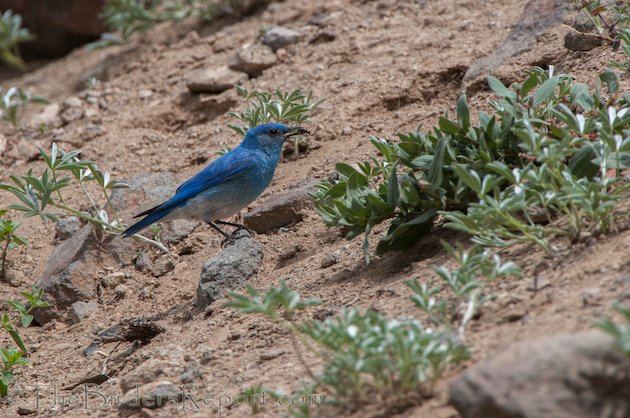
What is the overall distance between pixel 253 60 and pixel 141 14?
198 centimetres

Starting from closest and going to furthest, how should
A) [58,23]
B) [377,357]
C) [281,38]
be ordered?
[377,357] → [281,38] → [58,23]

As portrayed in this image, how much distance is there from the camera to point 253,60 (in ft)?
23.8

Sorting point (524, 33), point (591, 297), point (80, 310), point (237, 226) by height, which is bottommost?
point (80, 310)

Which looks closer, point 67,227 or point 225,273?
point 225,273

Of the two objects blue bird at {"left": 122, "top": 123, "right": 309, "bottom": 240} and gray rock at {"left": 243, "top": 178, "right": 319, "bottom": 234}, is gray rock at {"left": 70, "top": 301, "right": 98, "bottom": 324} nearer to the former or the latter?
blue bird at {"left": 122, "top": 123, "right": 309, "bottom": 240}

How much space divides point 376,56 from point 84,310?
119 inches

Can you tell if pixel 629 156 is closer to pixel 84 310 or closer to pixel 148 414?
pixel 148 414

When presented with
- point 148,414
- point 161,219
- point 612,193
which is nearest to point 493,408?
point 612,193

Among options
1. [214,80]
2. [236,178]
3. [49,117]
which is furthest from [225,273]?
[49,117]

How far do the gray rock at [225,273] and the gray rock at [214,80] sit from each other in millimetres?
2607

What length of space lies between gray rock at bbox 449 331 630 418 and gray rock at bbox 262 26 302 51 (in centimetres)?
520

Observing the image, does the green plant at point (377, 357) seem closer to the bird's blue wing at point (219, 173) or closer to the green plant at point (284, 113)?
the bird's blue wing at point (219, 173)

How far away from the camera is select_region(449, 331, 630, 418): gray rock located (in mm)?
2553

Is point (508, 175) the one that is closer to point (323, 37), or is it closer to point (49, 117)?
point (323, 37)
